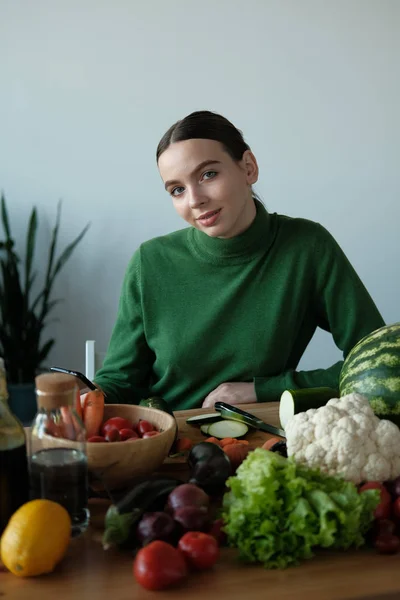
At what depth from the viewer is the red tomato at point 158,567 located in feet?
2.79

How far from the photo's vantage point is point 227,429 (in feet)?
4.73

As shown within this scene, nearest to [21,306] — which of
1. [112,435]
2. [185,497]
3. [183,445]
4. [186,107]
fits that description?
[186,107]

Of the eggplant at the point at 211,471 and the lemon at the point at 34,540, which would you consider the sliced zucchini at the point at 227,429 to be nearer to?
the eggplant at the point at 211,471

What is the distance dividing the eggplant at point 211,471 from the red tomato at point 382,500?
0.21 meters

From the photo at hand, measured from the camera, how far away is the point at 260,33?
11.7 feet

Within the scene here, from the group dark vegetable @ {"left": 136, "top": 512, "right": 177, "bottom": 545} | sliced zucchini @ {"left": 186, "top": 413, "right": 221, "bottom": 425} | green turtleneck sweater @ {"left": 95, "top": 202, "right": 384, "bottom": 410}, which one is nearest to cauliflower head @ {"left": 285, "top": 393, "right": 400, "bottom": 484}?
dark vegetable @ {"left": 136, "top": 512, "right": 177, "bottom": 545}

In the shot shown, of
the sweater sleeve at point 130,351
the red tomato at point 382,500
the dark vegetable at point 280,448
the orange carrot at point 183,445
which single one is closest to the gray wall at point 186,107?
the sweater sleeve at point 130,351

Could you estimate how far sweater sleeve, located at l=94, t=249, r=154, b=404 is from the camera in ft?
6.40

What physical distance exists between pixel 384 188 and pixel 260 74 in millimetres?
875

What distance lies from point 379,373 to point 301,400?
16 cm

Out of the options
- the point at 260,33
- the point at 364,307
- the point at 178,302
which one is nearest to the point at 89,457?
the point at 178,302

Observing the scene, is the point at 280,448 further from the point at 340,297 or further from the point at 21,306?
the point at 21,306

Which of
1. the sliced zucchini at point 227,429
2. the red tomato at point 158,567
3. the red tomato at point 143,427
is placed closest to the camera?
the red tomato at point 158,567

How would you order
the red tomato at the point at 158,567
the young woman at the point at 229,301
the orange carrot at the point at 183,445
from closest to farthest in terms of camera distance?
1. the red tomato at the point at 158,567
2. the orange carrot at the point at 183,445
3. the young woman at the point at 229,301
